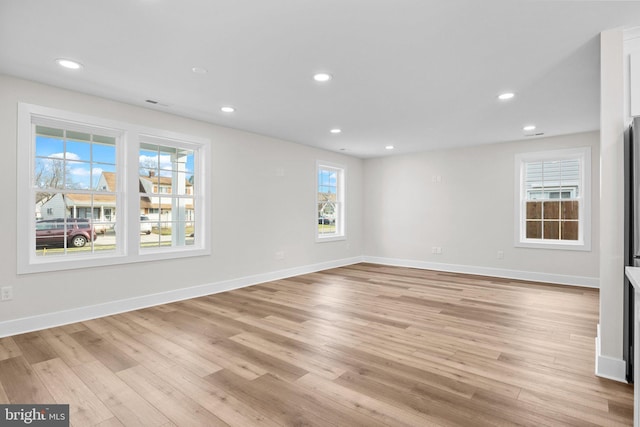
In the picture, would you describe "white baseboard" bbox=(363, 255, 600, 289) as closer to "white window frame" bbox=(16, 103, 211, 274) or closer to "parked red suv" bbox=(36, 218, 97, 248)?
"white window frame" bbox=(16, 103, 211, 274)

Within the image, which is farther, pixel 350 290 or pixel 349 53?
pixel 350 290

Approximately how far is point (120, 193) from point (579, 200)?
6849 millimetres

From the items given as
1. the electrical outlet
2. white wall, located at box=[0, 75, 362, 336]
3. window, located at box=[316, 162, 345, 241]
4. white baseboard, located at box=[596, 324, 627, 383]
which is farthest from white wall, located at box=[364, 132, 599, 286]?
the electrical outlet

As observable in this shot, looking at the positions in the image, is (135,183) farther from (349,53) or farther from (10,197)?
(349,53)

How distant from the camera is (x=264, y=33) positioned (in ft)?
8.00

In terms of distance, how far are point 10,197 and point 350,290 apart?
4128 mm

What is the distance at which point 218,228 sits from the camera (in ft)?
16.2

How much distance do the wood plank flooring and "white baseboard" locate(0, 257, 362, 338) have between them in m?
0.15

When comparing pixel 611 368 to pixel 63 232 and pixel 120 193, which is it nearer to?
pixel 120 193

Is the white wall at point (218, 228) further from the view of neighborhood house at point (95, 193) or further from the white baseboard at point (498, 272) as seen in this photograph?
the white baseboard at point (498, 272)

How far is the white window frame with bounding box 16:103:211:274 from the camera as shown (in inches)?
129

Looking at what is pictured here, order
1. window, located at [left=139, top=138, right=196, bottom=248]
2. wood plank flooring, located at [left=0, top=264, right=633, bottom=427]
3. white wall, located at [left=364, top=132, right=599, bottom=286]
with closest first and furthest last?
1. wood plank flooring, located at [left=0, top=264, right=633, bottom=427]
2. window, located at [left=139, top=138, right=196, bottom=248]
3. white wall, located at [left=364, top=132, right=599, bottom=286]

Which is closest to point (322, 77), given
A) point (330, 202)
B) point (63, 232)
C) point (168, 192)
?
point (168, 192)

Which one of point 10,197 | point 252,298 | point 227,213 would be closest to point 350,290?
point 252,298
